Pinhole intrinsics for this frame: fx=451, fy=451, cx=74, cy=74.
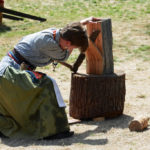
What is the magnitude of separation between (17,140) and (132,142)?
1227 millimetres

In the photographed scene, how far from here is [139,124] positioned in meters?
4.88

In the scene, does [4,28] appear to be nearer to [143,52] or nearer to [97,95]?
[143,52]

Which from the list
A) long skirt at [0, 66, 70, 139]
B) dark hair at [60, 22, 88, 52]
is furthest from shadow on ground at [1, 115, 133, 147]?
A: dark hair at [60, 22, 88, 52]

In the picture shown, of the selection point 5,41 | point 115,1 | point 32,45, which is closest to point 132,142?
point 32,45

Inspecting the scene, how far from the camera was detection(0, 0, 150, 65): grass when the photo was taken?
31.8ft

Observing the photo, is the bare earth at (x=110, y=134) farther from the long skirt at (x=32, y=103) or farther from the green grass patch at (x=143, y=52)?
the green grass patch at (x=143, y=52)

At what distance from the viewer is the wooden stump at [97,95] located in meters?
5.28

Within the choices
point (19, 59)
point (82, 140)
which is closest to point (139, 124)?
point (82, 140)

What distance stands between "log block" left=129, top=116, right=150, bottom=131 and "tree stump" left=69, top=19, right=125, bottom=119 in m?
0.53

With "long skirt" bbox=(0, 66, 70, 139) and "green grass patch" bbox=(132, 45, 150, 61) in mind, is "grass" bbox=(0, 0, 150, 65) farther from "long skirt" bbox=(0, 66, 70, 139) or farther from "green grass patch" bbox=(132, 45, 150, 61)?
"long skirt" bbox=(0, 66, 70, 139)

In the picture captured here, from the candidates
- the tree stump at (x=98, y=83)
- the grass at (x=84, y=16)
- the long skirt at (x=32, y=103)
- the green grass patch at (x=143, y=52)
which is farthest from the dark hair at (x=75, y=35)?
the green grass patch at (x=143, y=52)

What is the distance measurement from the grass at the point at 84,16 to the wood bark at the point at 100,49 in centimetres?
326

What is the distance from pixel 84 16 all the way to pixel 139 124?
8177 mm

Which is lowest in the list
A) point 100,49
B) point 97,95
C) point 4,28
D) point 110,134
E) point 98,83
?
point 4,28
